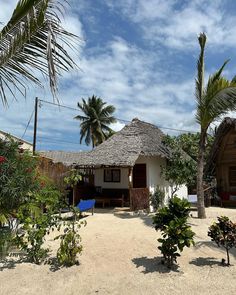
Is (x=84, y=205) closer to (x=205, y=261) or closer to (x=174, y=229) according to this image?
(x=205, y=261)

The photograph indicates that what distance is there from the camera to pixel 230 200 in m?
18.0

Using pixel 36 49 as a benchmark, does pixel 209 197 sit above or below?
below

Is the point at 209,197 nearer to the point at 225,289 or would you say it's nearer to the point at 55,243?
the point at 55,243

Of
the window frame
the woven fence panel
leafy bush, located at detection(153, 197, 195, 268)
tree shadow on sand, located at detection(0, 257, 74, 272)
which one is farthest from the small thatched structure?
tree shadow on sand, located at detection(0, 257, 74, 272)

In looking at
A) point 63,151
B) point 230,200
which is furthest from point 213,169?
point 63,151

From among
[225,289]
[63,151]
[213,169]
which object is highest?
[63,151]

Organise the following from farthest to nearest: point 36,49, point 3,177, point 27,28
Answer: point 3,177
point 36,49
point 27,28

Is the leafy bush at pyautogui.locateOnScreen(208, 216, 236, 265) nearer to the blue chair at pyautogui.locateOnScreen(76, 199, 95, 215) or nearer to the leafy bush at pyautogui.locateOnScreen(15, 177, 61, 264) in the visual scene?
the leafy bush at pyautogui.locateOnScreen(15, 177, 61, 264)

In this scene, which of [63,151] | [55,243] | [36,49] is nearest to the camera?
[36,49]

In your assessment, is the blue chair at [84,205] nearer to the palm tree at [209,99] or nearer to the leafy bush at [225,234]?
the palm tree at [209,99]

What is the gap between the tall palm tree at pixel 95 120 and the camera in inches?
1644

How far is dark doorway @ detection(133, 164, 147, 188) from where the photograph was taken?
696 inches

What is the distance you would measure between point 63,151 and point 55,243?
33.1 meters

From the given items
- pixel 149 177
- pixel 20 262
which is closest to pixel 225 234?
pixel 20 262
